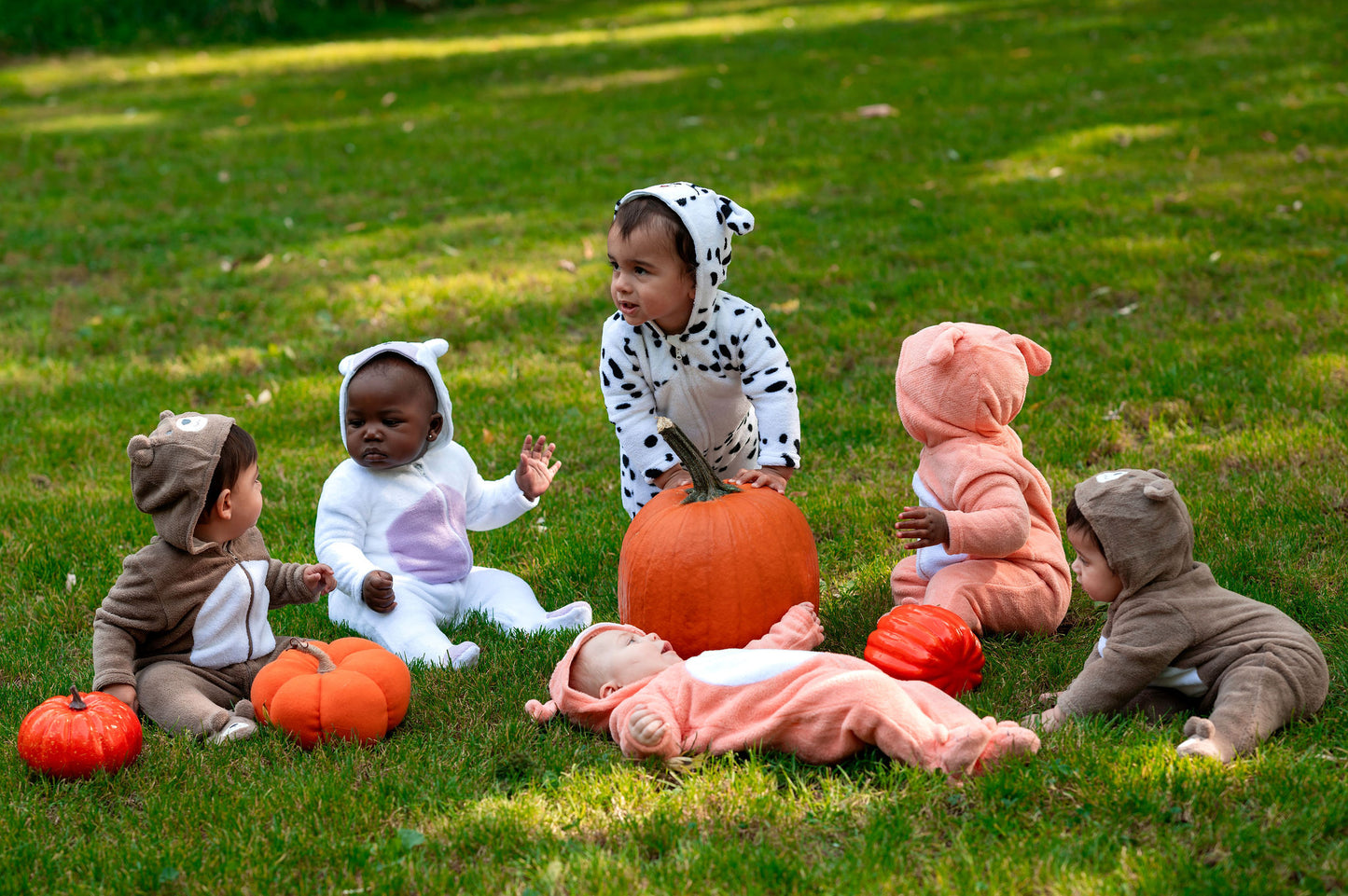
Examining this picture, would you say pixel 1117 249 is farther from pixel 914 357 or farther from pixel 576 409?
pixel 914 357

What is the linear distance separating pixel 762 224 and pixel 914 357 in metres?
5.52

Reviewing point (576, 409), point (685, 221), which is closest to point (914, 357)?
point (685, 221)

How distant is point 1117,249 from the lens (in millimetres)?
8312

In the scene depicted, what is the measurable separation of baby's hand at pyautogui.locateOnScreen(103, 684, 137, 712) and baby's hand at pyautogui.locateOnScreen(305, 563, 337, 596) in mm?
636

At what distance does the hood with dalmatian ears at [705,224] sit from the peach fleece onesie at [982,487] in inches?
32.8

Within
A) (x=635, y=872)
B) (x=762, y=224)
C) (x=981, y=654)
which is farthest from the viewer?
(x=762, y=224)

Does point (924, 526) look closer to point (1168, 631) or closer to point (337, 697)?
point (1168, 631)

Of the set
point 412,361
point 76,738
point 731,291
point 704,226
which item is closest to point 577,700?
point 76,738

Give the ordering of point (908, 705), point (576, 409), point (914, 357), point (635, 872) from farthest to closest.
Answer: point (576, 409), point (914, 357), point (908, 705), point (635, 872)

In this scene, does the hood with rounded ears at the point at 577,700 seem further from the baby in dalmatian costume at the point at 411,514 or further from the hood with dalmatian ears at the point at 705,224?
the hood with dalmatian ears at the point at 705,224

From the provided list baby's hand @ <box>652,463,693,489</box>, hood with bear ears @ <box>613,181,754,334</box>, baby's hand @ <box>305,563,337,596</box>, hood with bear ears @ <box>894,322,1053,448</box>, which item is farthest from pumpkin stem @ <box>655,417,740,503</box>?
baby's hand @ <box>305,563,337,596</box>

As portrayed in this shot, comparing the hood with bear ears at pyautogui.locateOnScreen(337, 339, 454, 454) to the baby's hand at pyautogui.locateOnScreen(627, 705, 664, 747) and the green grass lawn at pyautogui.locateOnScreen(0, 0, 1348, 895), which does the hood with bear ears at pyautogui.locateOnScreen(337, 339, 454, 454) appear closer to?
the green grass lawn at pyautogui.locateOnScreen(0, 0, 1348, 895)

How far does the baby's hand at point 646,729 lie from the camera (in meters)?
3.50

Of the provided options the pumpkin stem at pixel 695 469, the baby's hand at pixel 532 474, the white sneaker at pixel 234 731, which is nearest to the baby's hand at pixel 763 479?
the pumpkin stem at pixel 695 469
